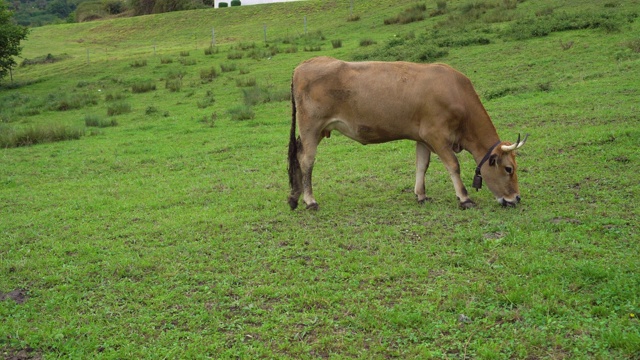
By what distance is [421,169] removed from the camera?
26.5 ft

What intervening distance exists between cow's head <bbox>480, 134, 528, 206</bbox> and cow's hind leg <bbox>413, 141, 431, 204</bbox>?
880mm

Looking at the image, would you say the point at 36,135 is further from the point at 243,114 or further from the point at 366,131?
the point at 366,131

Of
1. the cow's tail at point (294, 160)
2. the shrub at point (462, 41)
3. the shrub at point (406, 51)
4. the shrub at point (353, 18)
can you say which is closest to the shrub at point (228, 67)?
the shrub at point (406, 51)

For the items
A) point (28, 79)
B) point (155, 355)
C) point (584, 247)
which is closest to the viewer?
point (155, 355)

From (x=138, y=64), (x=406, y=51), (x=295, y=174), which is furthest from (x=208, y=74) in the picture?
(x=295, y=174)

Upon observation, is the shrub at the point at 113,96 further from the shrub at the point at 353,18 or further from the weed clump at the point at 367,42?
the shrub at the point at 353,18

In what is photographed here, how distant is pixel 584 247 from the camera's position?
5.79m

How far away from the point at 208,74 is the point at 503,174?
18941mm

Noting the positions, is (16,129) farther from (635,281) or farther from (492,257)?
(635,281)

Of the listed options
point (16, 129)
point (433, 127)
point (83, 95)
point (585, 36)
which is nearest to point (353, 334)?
point (433, 127)

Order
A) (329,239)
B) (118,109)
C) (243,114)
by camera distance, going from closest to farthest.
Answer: (329,239)
(243,114)
(118,109)

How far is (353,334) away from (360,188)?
454 centimetres

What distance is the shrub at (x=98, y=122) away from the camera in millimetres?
17641

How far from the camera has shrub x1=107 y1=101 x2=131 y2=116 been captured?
1942cm
